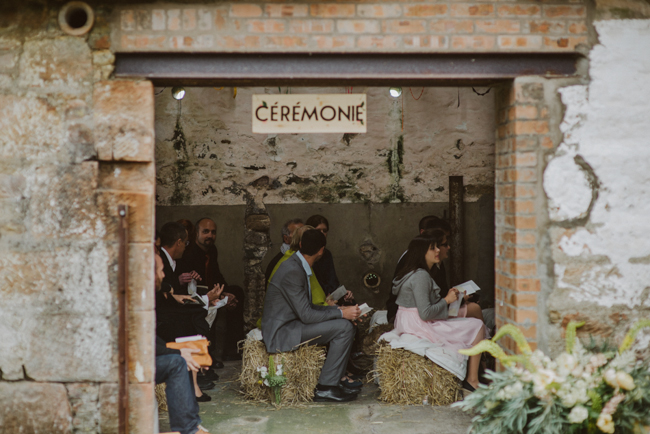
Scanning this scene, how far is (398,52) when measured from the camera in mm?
3432

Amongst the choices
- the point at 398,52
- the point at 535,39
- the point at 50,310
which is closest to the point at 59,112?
the point at 50,310

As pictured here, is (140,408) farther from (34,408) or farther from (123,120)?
(123,120)

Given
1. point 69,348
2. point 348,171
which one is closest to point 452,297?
point 348,171

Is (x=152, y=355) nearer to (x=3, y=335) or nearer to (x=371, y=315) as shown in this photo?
(x=3, y=335)

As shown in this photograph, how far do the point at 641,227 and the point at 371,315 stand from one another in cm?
371

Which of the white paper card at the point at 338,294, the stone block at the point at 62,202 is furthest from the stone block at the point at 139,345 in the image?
the white paper card at the point at 338,294

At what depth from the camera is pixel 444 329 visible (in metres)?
5.08

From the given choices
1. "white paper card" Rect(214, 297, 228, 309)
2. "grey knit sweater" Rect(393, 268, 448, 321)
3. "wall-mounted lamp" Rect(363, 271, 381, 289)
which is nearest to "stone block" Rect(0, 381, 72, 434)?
"white paper card" Rect(214, 297, 228, 309)

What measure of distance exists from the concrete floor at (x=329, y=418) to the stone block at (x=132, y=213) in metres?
1.71

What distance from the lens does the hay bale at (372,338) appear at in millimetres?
6340

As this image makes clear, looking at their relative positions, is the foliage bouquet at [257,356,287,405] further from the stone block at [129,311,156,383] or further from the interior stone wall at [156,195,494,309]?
the interior stone wall at [156,195,494,309]

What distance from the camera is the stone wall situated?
11.1 feet

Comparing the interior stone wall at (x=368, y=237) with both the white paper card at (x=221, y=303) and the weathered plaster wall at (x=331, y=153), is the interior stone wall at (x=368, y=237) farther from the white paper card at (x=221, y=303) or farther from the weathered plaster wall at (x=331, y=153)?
the white paper card at (x=221, y=303)

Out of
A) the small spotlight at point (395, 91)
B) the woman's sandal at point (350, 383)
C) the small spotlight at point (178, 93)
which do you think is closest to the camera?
the woman's sandal at point (350, 383)
